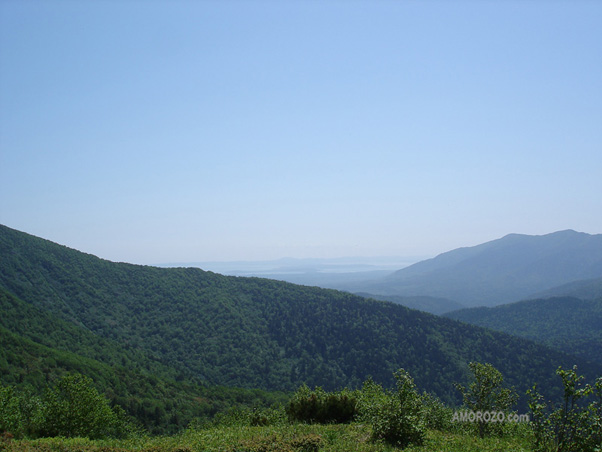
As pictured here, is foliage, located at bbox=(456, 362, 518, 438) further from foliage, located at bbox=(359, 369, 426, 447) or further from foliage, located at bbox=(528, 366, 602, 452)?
foliage, located at bbox=(528, 366, 602, 452)

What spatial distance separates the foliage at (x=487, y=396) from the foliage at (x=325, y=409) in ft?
26.3

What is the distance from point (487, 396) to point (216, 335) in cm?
9377

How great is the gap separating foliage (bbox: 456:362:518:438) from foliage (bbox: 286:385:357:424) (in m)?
8.03

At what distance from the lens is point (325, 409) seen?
25375mm

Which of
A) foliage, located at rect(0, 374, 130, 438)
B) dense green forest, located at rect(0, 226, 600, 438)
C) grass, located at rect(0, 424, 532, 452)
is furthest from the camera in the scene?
dense green forest, located at rect(0, 226, 600, 438)

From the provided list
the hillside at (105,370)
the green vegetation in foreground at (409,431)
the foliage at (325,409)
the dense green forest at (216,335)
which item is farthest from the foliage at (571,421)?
the dense green forest at (216,335)

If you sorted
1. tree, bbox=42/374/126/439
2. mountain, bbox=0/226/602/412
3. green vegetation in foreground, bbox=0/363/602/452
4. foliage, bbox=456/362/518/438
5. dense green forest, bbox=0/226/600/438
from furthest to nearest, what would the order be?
mountain, bbox=0/226/602/412 → dense green forest, bbox=0/226/600/438 → tree, bbox=42/374/126/439 → foliage, bbox=456/362/518/438 → green vegetation in foreground, bbox=0/363/602/452

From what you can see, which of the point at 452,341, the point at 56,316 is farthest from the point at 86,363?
the point at 452,341

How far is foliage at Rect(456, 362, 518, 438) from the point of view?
64.8ft

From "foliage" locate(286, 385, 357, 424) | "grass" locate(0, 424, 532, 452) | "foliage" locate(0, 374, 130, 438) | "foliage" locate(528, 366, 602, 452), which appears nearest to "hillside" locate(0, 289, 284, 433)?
"foliage" locate(0, 374, 130, 438)

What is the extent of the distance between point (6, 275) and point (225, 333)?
180ft

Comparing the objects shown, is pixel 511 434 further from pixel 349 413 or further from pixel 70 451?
pixel 70 451

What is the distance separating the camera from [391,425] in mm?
16375

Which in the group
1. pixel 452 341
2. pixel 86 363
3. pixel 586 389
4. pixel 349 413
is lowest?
pixel 452 341
